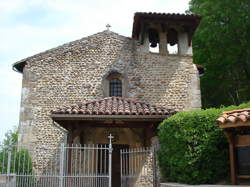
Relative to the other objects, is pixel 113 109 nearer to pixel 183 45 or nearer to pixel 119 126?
pixel 119 126

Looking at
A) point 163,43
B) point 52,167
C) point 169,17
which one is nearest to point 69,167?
point 52,167

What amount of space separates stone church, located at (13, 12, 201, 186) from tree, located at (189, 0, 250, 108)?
5286 millimetres

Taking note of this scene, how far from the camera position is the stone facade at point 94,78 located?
1212cm

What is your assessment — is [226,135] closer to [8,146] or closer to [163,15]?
[8,146]

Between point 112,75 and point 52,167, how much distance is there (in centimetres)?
462

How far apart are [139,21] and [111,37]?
155 centimetres

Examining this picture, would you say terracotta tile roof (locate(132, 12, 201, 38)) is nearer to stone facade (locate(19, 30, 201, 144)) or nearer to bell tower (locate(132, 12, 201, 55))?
bell tower (locate(132, 12, 201, 55))

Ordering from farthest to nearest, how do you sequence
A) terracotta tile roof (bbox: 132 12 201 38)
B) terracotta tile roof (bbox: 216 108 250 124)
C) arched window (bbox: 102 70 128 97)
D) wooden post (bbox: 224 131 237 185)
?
arched window (bbox: 102 70 128 97), terracotta tile roof (bbox: 132 12 201 38), wooden post (bbox: 224 131 237 185), terracotta tile roof (bbox: 216 108 250 124)

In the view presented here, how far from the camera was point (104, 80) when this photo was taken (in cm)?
1268

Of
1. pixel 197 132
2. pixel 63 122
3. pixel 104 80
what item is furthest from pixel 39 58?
pixel 197 132

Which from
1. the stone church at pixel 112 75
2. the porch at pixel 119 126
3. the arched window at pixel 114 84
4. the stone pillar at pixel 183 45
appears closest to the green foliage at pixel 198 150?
the porch at pixel 119 126

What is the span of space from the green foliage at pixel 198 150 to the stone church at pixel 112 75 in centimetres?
456

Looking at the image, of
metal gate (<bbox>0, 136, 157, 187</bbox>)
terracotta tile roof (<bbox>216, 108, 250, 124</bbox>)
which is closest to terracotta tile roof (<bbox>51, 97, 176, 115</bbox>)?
metal gate (<bbox>0, 136, 157, 187</bbox>)

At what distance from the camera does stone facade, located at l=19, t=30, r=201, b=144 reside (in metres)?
12.1
